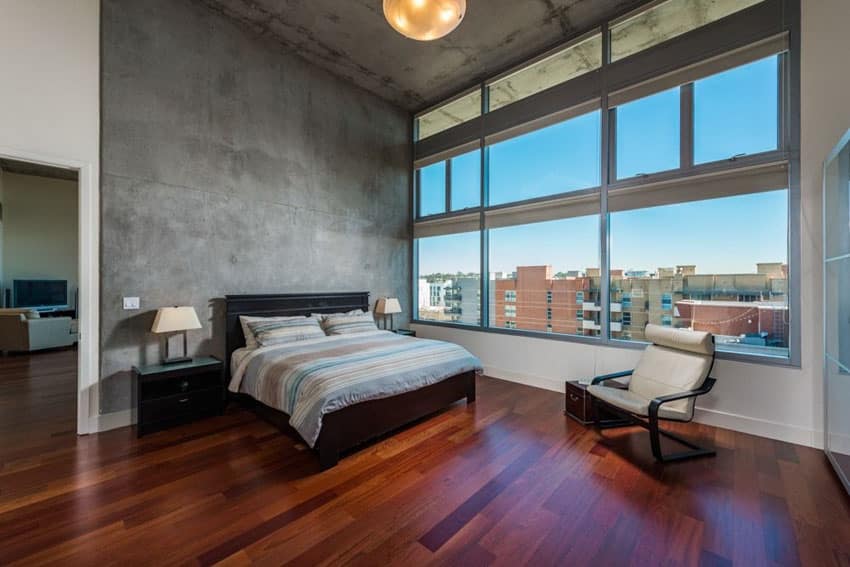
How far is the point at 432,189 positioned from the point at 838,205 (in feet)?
15.2

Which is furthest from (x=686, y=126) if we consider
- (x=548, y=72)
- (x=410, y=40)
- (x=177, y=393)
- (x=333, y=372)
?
(x=177, y=393)

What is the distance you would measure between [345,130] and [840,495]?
19.7ft

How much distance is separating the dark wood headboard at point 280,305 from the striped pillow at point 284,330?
0.26m

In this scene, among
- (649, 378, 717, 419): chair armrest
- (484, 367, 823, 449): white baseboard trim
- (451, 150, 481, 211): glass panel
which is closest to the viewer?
(649, 378, 717, 419): chair armrest

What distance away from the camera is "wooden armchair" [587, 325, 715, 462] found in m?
2.69

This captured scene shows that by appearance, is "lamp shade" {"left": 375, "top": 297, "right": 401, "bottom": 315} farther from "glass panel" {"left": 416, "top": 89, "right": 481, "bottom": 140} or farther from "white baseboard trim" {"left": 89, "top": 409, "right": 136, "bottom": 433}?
"white baseboard trim" {"left": 89, "top": 409, "right": 136, "bottom": 433}

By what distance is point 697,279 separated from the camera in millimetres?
3480

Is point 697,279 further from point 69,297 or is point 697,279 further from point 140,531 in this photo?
point 69,297

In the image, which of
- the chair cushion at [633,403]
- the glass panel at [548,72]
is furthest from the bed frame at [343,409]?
the glass panel at [548,72]

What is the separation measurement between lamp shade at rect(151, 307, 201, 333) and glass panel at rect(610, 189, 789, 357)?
442 centimetres

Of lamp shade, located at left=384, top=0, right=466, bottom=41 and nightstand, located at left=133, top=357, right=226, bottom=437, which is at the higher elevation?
lamp shade, located at left=384, top=0, right=466, bottom=41

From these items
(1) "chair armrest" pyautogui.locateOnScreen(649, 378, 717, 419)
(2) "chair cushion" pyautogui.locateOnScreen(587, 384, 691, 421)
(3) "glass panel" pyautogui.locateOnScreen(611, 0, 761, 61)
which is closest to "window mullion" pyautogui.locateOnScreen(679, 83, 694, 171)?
(3) "glass panel" pyautogui.locateOnScreen(611, 0, 761, 61)

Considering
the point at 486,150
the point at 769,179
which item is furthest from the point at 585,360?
the point at 486,150

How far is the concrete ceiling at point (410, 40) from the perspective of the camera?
12.5 ft
